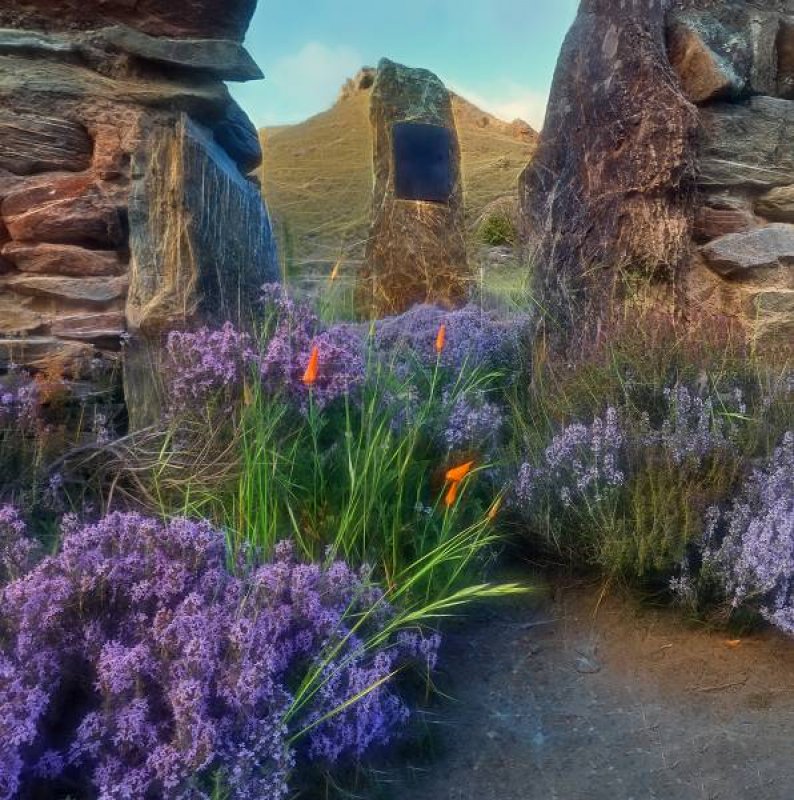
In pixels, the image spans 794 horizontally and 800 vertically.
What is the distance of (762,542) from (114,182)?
3.11 m

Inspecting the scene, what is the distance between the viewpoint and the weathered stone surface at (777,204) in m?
5.32

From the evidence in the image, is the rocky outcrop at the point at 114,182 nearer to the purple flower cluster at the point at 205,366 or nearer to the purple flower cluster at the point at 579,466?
the purple flower cluster at the point at 205,366

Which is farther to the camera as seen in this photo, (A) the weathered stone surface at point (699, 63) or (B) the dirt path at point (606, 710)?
(A) the weathered stone surface at point (699, 63)

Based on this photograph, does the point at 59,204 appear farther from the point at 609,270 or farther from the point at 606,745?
the point at 606,745

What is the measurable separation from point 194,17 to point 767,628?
3664 mm

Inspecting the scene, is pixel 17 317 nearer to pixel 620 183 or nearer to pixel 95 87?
pixel 95 87

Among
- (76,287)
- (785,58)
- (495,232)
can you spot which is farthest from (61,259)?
(495,232)

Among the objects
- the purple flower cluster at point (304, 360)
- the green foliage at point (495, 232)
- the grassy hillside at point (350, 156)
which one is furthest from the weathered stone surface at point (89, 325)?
the grassy hillside at point (350, 156)

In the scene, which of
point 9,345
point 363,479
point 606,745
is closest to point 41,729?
point 363,479

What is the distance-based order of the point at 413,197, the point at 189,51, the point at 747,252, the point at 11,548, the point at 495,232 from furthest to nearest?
1. the point at 495,232
2. the point at 413,197
3. the point at 747,252
4. the point at 189,51
5. the point at 11,548

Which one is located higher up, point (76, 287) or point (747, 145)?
point (747, 145)

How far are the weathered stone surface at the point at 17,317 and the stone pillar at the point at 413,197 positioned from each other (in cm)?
560

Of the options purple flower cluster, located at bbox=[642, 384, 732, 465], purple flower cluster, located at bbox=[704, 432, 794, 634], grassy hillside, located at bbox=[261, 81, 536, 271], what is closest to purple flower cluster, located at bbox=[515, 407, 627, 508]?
purple flower cluster, located at bbox=[642, 384, 732, 465]

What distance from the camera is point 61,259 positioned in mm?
4145
